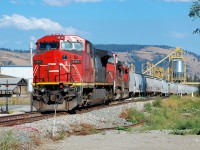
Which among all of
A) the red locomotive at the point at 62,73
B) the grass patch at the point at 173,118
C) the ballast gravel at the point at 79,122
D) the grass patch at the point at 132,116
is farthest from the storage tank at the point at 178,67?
the grass patch at the point at 132,116

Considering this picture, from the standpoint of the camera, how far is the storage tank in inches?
4665

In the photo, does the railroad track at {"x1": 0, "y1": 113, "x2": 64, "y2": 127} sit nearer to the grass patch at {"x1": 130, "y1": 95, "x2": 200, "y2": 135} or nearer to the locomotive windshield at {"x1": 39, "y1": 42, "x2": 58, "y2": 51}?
the locomotive windshield at {"x1": 39, "y1": 42, "x2": 58, "y2": 51}

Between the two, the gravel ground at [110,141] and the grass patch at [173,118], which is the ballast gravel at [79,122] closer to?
the gravel ground at [110,141]

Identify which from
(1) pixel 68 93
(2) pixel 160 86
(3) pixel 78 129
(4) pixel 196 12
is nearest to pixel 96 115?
(1) pixel 68 93

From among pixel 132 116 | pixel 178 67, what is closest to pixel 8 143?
pixel 132 116

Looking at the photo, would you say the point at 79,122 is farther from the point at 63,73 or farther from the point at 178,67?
the point at 178,67

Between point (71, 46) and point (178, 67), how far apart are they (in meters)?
97.3

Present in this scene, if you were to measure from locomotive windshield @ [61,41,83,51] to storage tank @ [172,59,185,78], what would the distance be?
317ft

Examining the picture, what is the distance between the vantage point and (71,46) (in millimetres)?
24047

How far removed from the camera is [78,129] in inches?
639

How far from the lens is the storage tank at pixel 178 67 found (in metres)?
118

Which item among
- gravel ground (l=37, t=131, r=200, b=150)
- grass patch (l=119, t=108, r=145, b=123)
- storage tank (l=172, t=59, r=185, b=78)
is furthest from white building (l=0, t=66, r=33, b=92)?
gravel ground (l=37, t=131, r=200, b=150)

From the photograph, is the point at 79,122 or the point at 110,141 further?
the point at 79,122

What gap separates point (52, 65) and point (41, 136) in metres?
10.7
